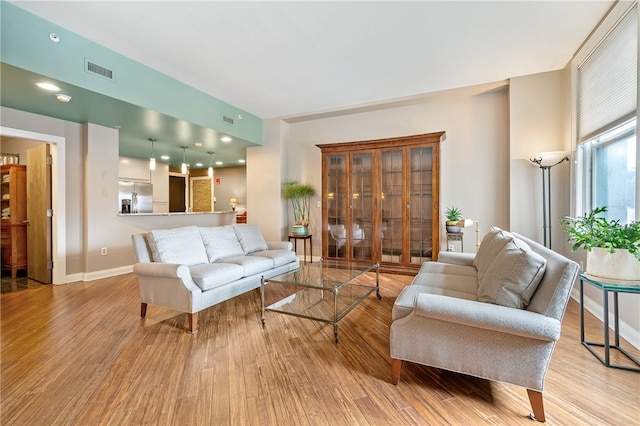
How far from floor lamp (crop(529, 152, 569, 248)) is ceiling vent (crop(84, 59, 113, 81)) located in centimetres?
508

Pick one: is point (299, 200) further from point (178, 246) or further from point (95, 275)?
point (95, 275)

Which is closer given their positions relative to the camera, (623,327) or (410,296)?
(410,296)

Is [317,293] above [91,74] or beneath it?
beneath

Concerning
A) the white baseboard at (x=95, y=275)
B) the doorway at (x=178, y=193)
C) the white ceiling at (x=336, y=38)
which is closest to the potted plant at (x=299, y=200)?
the white ceiling at (x=336, y=38)

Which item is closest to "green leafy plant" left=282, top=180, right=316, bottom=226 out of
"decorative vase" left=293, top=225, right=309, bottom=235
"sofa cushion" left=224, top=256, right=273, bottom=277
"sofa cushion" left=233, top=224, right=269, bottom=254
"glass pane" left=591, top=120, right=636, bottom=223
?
"decorative vase" left=293, top=225, right=309, bottom=235

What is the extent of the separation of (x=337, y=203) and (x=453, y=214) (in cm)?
186

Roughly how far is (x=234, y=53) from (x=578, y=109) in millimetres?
4029

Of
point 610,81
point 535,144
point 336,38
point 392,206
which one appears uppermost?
point 336,38

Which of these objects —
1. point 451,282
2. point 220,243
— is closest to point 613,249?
point 451,282

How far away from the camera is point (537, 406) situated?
4.92 feet

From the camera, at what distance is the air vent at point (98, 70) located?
9.89ft

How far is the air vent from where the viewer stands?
302 cm

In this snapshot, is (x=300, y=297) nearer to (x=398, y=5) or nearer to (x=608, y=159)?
(x=398, y=5)

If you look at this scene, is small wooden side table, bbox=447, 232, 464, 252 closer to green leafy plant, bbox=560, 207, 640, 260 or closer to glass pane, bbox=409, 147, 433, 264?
glass pane, bbox=409, 147, 433, 264
